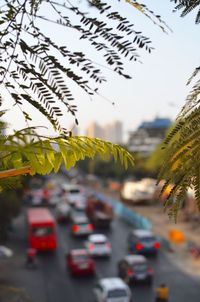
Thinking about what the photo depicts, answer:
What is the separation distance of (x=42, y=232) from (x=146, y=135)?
5150 cm

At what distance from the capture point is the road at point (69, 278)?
69.8 feet

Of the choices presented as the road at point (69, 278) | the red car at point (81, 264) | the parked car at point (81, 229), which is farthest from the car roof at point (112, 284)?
the parked car at point (81, 229)

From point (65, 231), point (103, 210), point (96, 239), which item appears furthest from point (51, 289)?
point (103, 210)

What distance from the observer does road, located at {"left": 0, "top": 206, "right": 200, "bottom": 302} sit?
837 inches

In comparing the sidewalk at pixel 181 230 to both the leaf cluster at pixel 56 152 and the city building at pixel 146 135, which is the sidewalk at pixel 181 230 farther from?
the city building at pixel 146 135

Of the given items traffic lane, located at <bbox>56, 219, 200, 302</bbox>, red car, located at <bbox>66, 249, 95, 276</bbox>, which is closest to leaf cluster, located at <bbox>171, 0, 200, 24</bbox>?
traffic lane, located at <bbox>56, 219, 200, 302</bbox>

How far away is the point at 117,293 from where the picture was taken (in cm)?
1864

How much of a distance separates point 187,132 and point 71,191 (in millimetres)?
56326

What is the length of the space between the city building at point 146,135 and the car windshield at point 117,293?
5691 cm

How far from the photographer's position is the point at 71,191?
58844mm

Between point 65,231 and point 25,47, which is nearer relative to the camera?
point 25,47

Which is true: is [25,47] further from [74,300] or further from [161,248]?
[161,248]

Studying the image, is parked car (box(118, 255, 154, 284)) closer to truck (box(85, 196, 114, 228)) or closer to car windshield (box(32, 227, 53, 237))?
car windshield (box(32, 227, 53, 237))

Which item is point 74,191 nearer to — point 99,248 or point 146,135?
point 146,135
